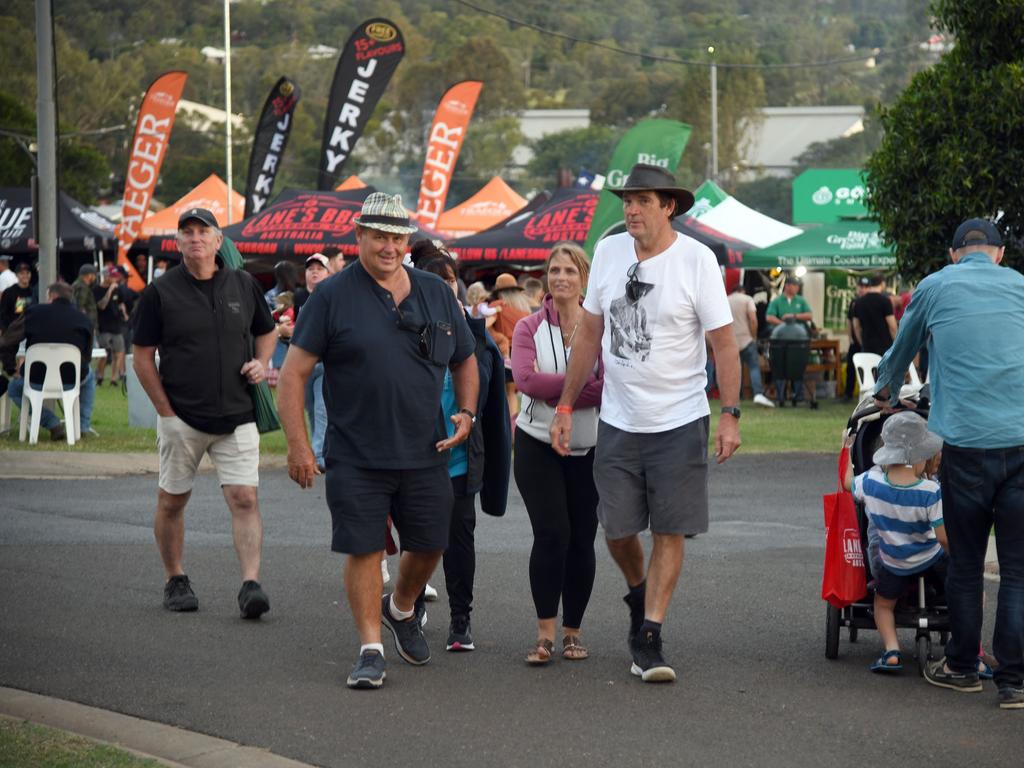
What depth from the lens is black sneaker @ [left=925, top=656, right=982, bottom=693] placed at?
21.7 ft

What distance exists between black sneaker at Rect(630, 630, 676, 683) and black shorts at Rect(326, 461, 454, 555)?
0.94 metres

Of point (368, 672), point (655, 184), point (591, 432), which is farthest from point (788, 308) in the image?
point (368, 672)

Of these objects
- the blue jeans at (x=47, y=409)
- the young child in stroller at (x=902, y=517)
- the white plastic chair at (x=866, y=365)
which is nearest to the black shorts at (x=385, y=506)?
the young child in stroller at (x=902, y=517)

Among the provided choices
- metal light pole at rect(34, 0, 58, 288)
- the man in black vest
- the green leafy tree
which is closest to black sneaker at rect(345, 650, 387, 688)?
the man in black vest

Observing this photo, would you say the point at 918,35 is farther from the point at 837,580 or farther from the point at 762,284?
the point at 837,580

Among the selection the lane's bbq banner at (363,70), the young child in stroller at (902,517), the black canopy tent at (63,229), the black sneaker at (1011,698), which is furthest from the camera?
the black canopy tent at (63,229)

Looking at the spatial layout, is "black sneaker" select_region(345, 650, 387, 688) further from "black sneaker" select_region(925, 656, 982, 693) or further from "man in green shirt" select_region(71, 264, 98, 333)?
"man in green shirt" select_region(71, 264, 98, 333)

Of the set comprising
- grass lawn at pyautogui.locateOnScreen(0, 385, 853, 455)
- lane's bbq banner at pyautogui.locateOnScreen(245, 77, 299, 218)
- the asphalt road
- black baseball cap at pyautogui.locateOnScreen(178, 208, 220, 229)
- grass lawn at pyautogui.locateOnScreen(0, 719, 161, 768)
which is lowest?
grass lawn at pyautogui.locateOnScreen(0, 385, 853, 455)

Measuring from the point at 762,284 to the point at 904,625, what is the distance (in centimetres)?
2549

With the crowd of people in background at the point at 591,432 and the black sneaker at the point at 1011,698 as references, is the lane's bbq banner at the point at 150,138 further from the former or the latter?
the black sneaker at the point at 1011,698

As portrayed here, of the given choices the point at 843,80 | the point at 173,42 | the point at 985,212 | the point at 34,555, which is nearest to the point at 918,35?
the point at 843,80

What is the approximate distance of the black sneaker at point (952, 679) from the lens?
6602 millimetres

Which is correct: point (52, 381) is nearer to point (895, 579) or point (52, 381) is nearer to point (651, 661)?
point (651, 661)

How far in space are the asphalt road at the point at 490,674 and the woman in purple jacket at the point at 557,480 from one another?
0.92 ft
